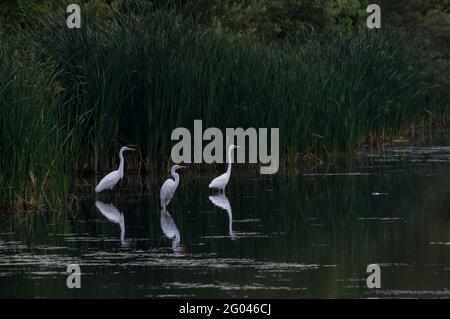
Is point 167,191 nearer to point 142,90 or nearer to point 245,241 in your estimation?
point 245,241

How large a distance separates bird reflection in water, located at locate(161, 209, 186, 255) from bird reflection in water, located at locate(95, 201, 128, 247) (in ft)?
1.75

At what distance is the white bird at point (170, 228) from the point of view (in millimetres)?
15617

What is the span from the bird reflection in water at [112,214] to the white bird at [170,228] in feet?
1.75

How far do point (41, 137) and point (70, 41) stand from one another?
5385mm

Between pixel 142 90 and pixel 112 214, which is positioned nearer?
pixel 112 214

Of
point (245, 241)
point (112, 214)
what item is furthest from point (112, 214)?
point (245, 241)

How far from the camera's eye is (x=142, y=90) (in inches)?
920

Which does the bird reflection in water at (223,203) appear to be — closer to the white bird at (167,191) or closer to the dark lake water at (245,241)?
the dark lake water at (245,241)

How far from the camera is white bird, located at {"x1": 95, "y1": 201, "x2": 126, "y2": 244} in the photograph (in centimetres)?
1697

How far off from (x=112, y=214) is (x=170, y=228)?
1881 mm

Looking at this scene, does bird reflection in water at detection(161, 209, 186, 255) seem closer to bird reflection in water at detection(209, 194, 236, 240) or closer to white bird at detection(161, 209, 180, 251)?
white bird at detection(161, 209, 180, 251)

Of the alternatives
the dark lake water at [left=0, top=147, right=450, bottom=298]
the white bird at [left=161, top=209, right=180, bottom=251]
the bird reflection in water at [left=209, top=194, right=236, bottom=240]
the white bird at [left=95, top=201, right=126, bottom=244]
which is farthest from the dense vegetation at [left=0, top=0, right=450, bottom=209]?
the bird reflection in water at [left=209, top=194, right=236, bottom=240]

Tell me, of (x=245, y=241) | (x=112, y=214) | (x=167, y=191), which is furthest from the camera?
(x=167, y=191)
